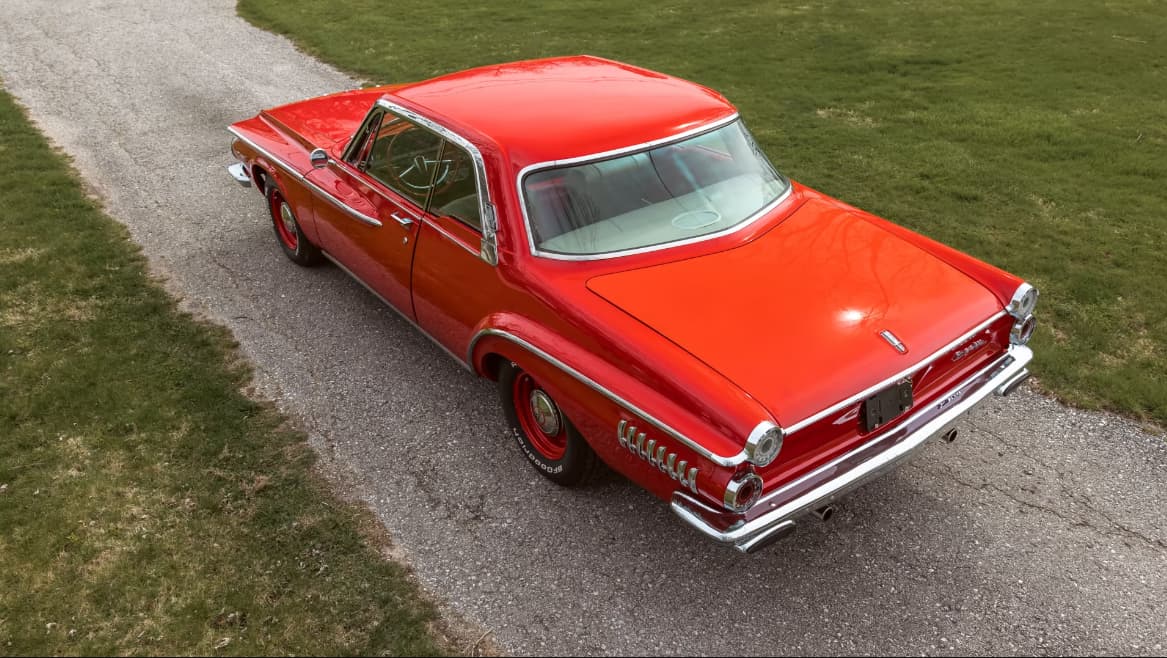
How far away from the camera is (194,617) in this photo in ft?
10.9

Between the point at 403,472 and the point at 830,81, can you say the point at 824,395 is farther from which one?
the point at 830,81

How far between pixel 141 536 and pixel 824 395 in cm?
316

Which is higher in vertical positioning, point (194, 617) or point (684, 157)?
point (684, 157)

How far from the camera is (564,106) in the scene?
13.7 feet

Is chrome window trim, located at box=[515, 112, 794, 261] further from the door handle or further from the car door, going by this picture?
the door handle

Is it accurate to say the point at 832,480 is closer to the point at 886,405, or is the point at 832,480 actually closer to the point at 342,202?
the point at 886,405

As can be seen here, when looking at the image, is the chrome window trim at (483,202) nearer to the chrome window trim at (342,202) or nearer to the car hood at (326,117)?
the chrome window trim at (342,202)

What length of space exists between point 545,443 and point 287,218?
319cm

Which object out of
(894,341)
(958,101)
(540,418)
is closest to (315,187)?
(540,418)

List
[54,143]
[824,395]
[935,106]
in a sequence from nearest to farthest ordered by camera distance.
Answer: [824,395] → [54,143] → [935,106]

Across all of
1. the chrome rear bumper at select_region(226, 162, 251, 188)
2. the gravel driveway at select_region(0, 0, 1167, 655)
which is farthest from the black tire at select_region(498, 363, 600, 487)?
the chrome rear bumper at select_region(226, 162, 251, 188)

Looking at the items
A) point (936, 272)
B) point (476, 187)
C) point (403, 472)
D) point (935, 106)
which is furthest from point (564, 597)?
point (935, 106)

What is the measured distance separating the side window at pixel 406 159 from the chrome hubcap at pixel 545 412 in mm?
1270

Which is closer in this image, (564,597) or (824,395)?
(824,395)
